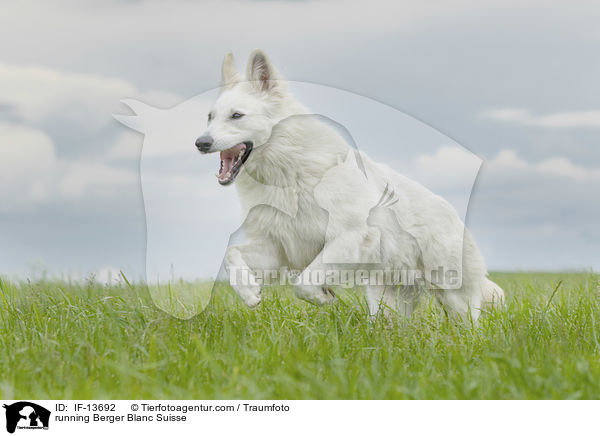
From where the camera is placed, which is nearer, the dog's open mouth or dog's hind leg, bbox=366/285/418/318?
the dog's open mouth

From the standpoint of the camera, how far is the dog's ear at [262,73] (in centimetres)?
421

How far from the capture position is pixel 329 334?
417cm

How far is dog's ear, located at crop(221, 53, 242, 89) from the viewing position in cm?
420

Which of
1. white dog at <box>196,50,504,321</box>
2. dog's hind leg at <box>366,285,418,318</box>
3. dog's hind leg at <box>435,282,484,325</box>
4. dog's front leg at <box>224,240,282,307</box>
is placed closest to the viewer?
white dog at <box>196,50,504,321</box>

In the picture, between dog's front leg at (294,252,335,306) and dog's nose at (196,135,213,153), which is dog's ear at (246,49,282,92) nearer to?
dog's nose at (196,135,213,153)

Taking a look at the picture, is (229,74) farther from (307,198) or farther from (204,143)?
(307,198)

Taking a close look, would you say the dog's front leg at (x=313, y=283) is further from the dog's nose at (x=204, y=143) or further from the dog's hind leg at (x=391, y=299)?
the dog's nose at (x=204, y=143)

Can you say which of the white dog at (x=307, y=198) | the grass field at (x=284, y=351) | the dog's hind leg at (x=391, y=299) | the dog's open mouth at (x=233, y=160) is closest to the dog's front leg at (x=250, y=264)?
the white dog at (x=307, y=198)

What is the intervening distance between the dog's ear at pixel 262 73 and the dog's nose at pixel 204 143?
1.96ft

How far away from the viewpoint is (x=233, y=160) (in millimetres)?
4344

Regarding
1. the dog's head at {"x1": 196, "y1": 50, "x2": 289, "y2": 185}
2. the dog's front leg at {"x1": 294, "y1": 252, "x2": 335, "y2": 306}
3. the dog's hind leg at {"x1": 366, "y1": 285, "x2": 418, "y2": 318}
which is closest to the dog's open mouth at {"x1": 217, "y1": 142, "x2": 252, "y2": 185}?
the dog's head at {"x1": 196, "y1": 50, "x2": 289, "y2": 185}
